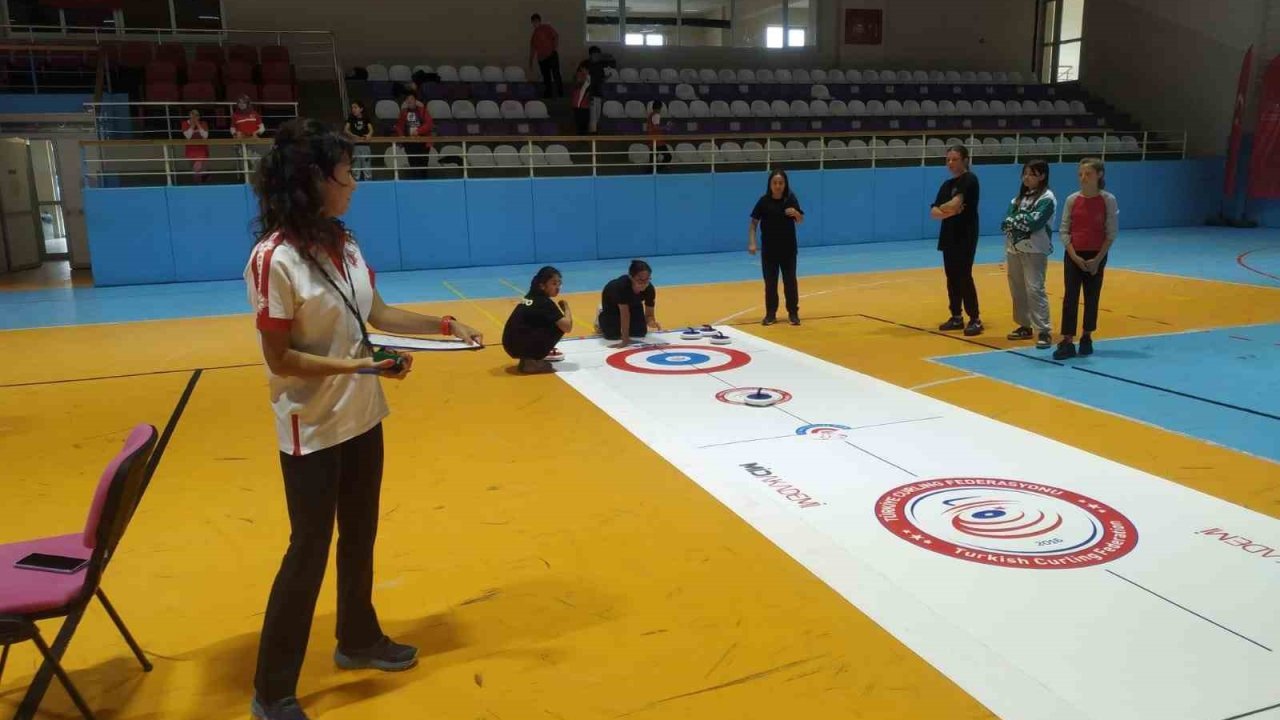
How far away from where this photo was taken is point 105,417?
7.07 meters

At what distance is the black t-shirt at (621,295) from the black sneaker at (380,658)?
607cm

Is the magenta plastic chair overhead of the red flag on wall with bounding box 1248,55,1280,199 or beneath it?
beneath

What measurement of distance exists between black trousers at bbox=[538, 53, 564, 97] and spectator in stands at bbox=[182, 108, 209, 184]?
775 cm

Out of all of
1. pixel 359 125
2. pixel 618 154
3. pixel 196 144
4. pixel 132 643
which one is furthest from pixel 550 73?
pixel 132 643

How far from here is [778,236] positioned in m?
10.0

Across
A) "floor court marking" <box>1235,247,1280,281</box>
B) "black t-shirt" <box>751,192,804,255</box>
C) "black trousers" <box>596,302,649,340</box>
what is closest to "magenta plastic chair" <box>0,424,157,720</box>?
"black trousers" <box>596,302,649,340</box>

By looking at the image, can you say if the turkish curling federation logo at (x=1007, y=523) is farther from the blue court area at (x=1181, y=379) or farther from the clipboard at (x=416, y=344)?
the clipboard at (x=416, y=344)

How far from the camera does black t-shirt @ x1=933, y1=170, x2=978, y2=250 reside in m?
9.25

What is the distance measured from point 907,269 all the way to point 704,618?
40.3 feet

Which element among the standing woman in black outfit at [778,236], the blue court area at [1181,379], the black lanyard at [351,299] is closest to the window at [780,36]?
the standing woman in black outfit at [778,236]

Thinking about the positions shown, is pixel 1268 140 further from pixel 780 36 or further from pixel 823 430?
pixel 823 430

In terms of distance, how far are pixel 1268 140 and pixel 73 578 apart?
79.6 ft

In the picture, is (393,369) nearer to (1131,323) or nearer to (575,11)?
(1131,323)

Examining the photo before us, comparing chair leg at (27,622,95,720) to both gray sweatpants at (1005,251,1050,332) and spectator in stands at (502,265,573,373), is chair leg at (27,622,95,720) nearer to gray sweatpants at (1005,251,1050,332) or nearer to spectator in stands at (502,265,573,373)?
spectator in stands at (502,265,573,373)
